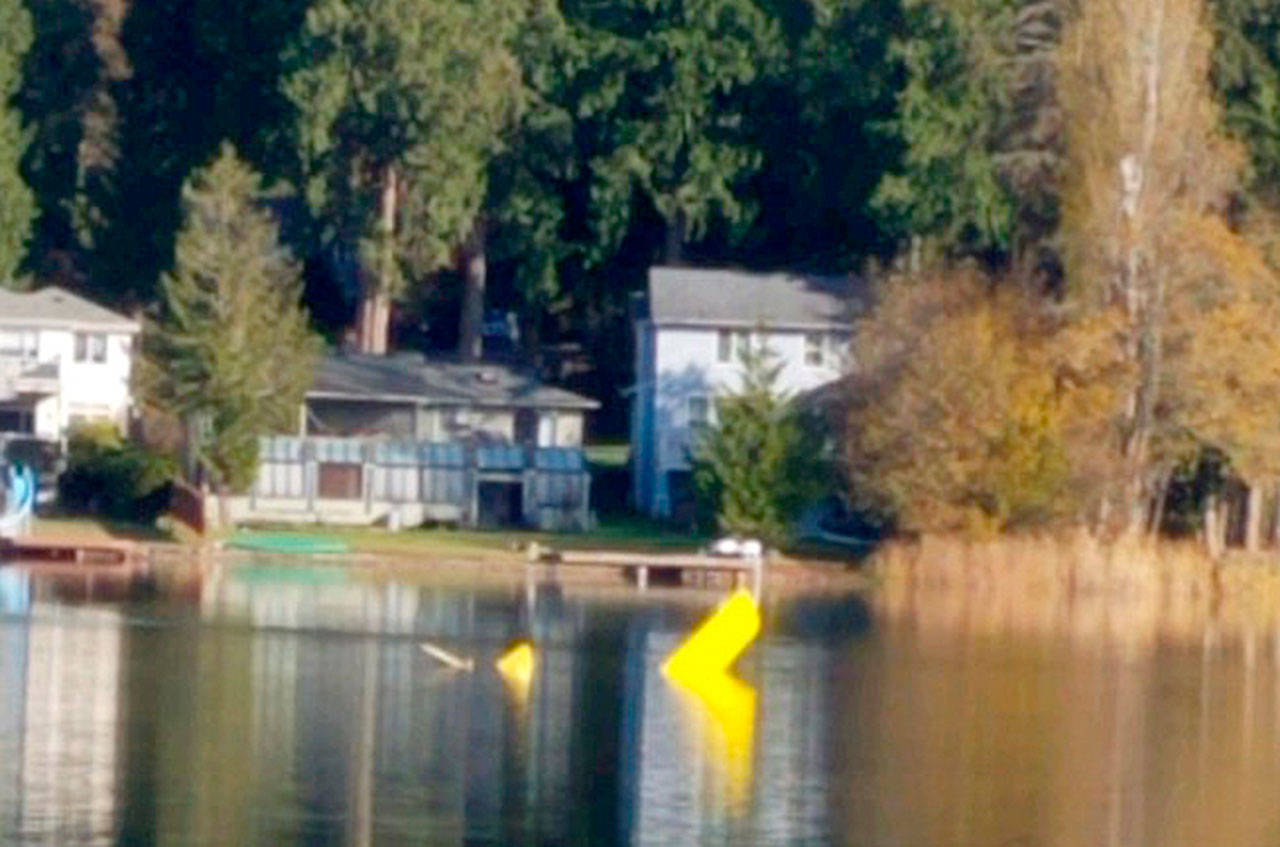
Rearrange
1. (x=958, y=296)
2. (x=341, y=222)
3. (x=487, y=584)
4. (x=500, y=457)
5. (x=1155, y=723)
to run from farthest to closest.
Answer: (x=341, y=222)
(x=500, y=457)
(x=958, y=296)
(x=487, y=584)
(x=1155, y=723)

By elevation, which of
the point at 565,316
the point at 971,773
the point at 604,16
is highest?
the point at 604,16

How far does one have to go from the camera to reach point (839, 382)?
276ft

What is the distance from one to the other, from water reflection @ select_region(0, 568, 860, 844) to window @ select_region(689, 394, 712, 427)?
22376 millimetres

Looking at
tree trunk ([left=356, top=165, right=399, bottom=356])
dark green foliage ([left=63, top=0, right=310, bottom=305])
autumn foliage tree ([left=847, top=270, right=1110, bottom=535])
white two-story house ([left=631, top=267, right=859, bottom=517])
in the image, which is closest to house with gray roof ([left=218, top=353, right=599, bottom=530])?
white two-story house ([left=631, top=267, right=859, bottom=517])

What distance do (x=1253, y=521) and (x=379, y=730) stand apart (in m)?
37.3

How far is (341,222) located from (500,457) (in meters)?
9.26

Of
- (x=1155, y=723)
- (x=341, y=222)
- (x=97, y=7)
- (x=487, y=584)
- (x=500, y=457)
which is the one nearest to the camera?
(x=1155, y=723)

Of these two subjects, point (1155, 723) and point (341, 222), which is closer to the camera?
point (1155, 723)

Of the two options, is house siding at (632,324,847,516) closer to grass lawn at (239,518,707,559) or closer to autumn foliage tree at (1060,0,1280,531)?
grass lawn at (239,518,707,559)

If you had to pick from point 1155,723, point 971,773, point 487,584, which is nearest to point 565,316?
point 487,584

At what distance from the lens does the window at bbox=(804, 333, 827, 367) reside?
299 ft

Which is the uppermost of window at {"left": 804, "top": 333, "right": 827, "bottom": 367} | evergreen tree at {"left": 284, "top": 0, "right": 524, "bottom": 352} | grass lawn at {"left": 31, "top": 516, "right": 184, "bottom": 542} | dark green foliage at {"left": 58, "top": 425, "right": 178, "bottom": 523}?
evergreen tree at {"left": 284, "top": 0, "right": 524, "bottom": 352}

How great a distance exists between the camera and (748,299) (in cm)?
9119

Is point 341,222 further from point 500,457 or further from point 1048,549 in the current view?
point 1048,549
